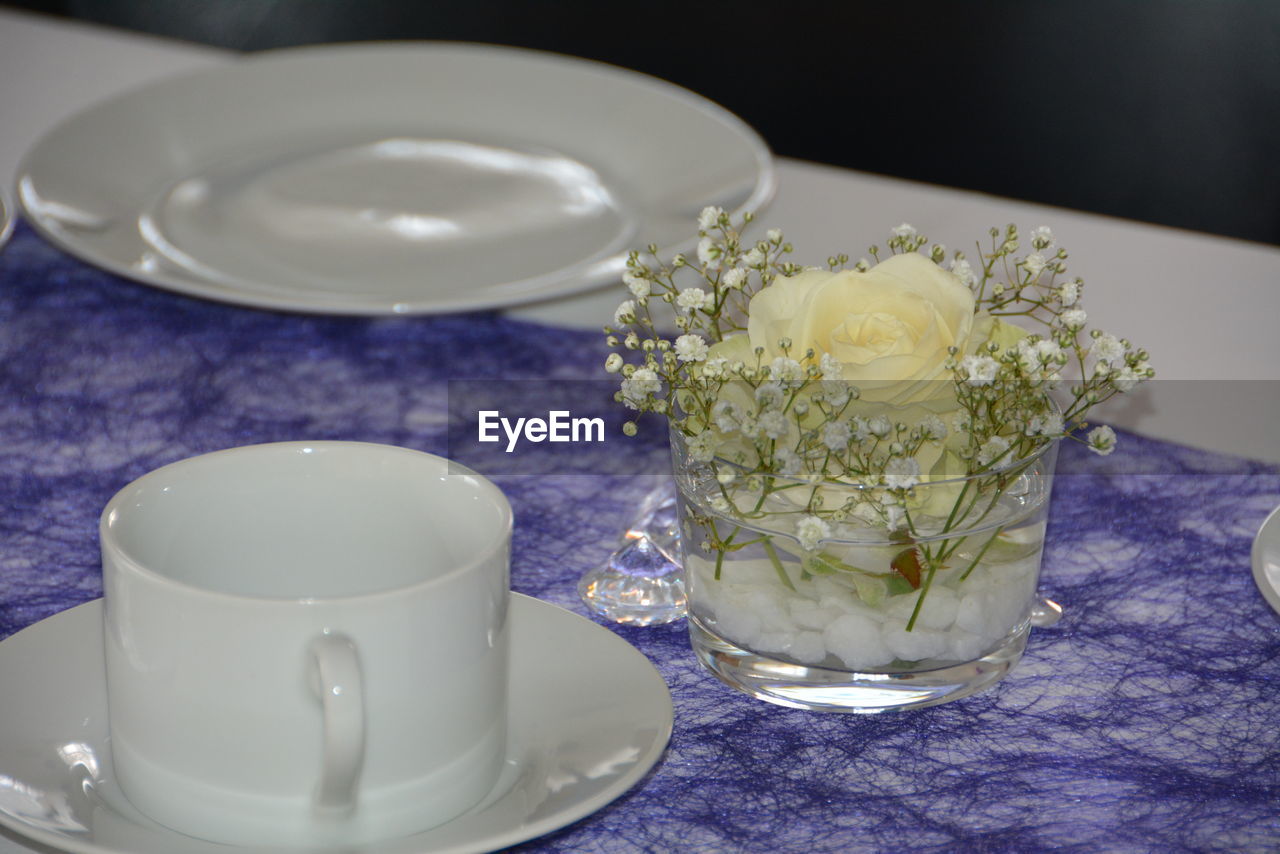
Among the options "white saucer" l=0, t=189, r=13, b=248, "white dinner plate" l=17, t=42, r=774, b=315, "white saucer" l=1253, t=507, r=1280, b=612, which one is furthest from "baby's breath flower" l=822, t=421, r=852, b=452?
"white saucer" l=0, t=189, r=13, b=248

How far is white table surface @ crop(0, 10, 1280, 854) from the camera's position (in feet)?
2.61

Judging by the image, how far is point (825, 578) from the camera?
0.52m

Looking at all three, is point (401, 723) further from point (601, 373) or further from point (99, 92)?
point (99, 92)

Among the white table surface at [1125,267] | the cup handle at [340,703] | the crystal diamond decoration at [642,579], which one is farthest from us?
the white table surface at [1125,267]

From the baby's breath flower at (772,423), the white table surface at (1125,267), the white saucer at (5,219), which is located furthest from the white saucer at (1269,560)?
the white saucer at (5,219)

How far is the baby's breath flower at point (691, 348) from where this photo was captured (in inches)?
20.3

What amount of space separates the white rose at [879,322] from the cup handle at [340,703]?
19cm

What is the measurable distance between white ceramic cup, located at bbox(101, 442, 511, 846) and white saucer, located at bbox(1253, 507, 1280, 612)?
12.9 inches

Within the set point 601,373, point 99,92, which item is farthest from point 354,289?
point 99,92

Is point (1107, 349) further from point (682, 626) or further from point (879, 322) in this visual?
point (682, 626)

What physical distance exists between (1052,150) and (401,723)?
2293 mm

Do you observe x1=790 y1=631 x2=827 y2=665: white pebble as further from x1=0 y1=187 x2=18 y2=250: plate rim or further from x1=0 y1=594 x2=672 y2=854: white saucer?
x1=0 y1=187 x2=18 y2=250: plate rim

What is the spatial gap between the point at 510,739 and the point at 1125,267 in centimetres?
62

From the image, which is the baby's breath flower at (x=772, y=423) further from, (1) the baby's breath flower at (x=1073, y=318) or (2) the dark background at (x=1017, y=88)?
(2) the dark background at (x=1017, y=88)
